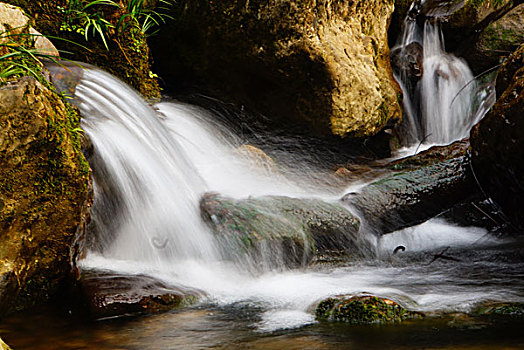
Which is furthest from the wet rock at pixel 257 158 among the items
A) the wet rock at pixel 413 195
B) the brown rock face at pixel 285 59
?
the wet rock at pixel 413 195

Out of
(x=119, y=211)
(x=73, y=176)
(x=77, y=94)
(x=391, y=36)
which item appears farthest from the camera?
(x=391, y=36)

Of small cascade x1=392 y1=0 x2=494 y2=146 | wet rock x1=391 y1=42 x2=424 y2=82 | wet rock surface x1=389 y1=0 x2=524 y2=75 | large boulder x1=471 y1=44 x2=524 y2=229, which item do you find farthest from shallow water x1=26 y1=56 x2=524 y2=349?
wet rock surface x1=389 y1=0 x2=524 y2=75

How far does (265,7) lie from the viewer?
5727 millimetres

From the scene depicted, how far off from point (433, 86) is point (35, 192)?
6.40m

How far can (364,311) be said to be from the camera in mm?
3010

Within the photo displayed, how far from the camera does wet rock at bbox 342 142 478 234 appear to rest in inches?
193

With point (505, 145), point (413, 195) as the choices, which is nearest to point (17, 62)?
→ point (413, 195)

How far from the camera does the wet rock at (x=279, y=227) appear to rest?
4133 mm

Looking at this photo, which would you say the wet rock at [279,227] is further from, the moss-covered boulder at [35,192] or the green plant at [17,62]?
the green plant at [17,62]

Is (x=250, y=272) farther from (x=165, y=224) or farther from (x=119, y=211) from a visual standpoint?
(x=119, y=211)

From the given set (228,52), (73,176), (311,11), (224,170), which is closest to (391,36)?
(311,11)

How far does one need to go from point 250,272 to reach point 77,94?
1.96m

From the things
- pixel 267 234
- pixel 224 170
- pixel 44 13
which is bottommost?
pixel 267 234

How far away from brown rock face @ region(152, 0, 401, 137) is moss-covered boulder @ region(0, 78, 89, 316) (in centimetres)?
304
